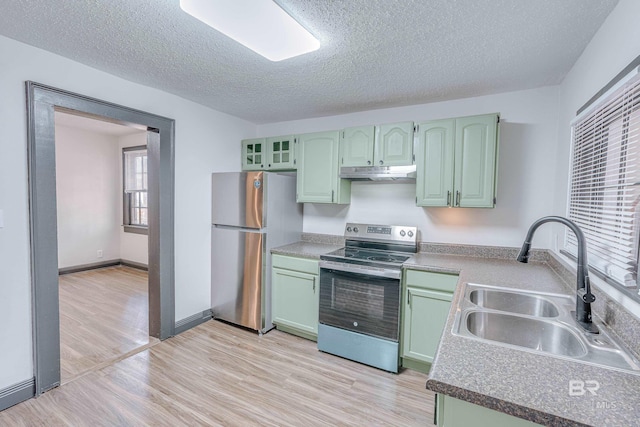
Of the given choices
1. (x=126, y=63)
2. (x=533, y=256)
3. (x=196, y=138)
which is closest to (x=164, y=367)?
(x=196, y=138)

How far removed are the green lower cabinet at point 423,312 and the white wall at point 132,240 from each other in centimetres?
455

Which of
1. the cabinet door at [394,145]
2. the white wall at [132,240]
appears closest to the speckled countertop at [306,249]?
the cabinet door at [394,145]

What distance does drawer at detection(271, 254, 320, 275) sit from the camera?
273cm

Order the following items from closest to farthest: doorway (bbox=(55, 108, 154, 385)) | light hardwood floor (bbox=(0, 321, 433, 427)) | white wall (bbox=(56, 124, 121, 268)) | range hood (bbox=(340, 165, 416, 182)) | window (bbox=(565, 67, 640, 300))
Result: window (bbox=(565, 67, 640, 300)), light hardwood floor (bbox=(0, 321, 433, 427)), range hood (bbox=(340, 165, 416, 182)), doorway (bbox=(55, 108, 154, 385)), white wall (bbox=(56, 124, 121, 268))

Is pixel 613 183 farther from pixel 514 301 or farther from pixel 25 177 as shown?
pixel 25 177

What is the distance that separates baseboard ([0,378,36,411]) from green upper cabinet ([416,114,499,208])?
3119mm

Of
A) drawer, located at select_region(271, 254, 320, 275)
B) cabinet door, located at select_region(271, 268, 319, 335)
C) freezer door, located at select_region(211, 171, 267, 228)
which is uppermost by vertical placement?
freezer door, located at select_region(211, 171, 267, 228)

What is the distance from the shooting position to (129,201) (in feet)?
17.4

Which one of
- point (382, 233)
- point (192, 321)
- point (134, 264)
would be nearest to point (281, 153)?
point (382, 233)

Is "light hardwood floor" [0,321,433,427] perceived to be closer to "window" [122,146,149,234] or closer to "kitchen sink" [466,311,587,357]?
"kitchen sink" [466,311,587,357]

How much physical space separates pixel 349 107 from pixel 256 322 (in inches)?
94.2

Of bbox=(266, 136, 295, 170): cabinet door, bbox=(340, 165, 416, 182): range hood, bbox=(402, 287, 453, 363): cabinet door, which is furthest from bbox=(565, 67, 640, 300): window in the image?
Answer: bbox=(266, 136, 295, 170): cabinet door

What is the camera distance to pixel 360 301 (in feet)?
7.96

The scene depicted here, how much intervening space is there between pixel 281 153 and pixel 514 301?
2.49 meters
